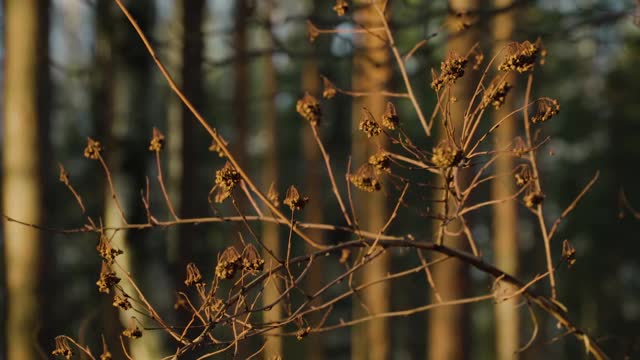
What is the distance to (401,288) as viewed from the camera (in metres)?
24.5

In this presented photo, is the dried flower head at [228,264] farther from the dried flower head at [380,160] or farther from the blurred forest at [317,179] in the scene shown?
the dried flower head at [380,160]

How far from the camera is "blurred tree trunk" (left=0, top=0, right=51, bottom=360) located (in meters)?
4.88

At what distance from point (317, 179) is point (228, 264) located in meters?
11.8

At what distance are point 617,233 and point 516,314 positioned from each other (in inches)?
458

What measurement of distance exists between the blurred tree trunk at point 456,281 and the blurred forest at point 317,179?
0.02 meters

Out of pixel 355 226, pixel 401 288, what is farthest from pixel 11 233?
pixel 401 288

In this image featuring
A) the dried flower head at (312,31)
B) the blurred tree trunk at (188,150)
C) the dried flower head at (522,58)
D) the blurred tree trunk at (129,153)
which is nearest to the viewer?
the dried flower head at (522,58)

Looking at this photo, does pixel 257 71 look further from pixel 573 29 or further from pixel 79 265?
pixel 573 29

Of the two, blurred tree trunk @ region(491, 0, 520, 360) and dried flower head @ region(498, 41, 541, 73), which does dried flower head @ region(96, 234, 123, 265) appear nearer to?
dried flower head @ region(498, 41, 541, 73)

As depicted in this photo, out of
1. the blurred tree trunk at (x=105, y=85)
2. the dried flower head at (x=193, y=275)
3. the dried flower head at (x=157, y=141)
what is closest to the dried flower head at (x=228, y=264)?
the dried flower head at (x=193, y=275)

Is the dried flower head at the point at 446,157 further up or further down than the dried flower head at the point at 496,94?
further down

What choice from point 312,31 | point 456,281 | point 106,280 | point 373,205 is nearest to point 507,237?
point 373,205

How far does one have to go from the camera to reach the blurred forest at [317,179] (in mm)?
2695

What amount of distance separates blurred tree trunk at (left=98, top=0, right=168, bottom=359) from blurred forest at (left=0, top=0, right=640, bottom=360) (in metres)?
0.03
